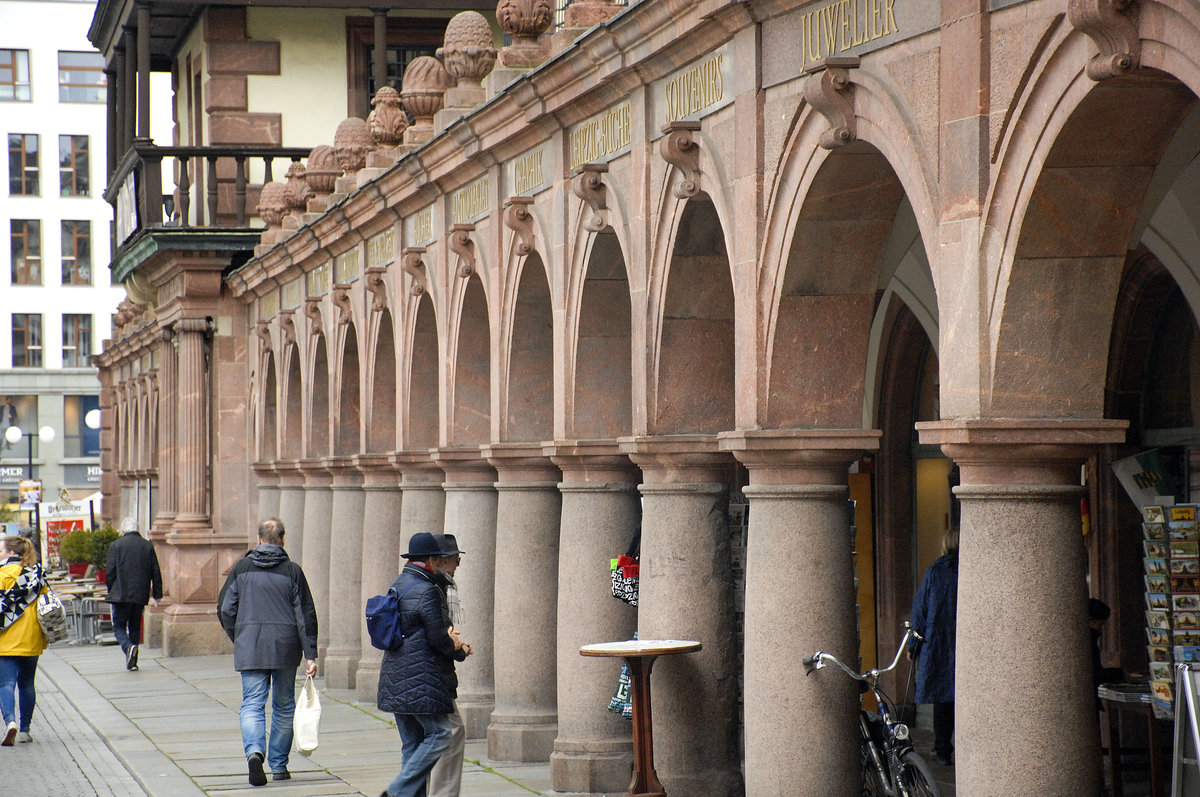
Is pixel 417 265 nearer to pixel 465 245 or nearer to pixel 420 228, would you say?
pixel 420 228

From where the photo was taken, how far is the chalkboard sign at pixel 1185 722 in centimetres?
798

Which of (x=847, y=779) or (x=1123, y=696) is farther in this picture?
(x=1123, y=696)

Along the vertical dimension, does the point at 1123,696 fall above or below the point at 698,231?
below

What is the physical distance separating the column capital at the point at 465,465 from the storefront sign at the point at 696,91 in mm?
4595

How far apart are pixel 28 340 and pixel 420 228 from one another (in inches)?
2293

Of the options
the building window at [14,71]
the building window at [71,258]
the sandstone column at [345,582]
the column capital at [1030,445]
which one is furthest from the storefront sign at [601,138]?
the building window at [14,71]

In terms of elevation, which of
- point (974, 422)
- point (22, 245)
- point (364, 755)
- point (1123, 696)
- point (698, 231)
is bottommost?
point (364, 755)

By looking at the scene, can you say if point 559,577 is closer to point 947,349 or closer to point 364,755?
point 364,755

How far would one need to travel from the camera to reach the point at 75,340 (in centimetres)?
7288

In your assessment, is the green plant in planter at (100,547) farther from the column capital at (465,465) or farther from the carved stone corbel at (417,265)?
the column capital at (465,465)

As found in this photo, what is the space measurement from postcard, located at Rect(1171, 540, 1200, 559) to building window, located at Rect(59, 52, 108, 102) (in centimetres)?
6800

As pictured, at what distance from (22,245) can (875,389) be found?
203ft

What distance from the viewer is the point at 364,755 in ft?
48.1

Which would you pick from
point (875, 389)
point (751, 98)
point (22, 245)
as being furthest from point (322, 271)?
point (22, 245)
